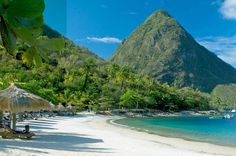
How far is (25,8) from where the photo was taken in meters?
1.01

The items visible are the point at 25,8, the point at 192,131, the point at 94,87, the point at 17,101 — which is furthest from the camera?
the point at 94,87

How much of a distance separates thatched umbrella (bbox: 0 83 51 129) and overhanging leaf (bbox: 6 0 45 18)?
13.0m

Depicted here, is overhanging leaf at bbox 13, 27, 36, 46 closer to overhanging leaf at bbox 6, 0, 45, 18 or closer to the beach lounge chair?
overhanging leaf at bbox 6, 0, 45, 18

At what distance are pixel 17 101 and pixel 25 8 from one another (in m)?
13.1

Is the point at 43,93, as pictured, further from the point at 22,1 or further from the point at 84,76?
the point at 22,1

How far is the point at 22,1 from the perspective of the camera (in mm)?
1007

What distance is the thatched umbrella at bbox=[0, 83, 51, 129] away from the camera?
13.6 m

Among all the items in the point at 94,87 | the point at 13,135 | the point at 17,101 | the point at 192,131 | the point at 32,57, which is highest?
the point at 94,87

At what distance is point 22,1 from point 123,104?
77.1m

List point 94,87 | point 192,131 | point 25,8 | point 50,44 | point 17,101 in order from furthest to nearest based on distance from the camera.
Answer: point 94,87
point 192,131
point 17,101
point 50,44
point 25,8

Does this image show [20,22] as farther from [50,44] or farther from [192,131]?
[192,131]

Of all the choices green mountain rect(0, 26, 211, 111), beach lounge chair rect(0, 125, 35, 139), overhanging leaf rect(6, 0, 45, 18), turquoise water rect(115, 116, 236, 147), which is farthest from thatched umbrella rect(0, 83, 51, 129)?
green mountain rect(0, 26, 211, 111)

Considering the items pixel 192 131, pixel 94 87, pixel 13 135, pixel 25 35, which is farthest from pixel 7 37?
pixel 94 87

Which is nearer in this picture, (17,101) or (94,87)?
(17,101)
